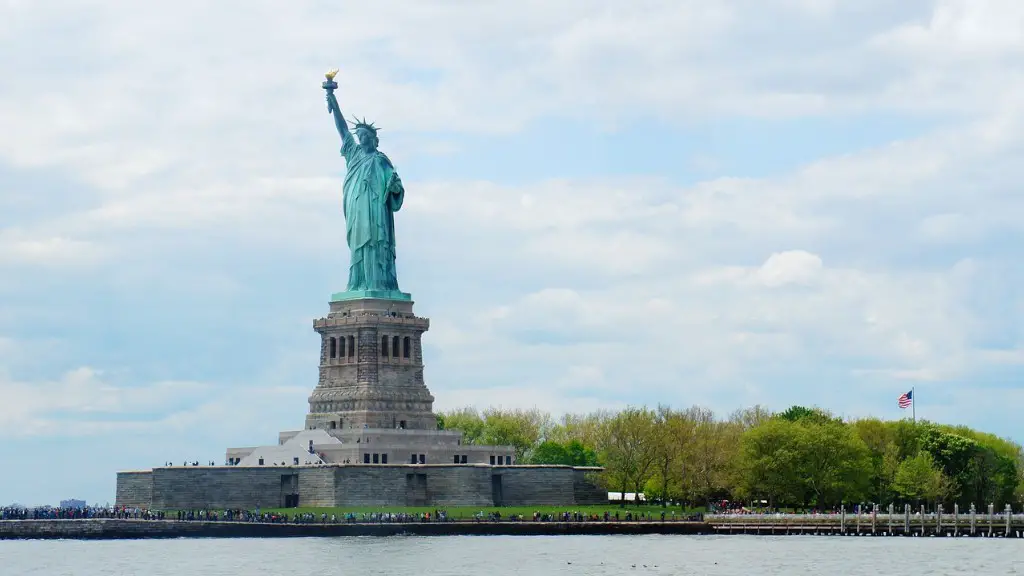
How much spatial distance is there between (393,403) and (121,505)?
730 inches

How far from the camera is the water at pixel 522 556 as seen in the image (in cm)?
8956

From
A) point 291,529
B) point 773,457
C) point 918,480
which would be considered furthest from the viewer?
point 918,480

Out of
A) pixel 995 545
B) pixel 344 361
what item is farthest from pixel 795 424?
pixel 344 361

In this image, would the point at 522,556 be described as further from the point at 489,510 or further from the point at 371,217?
the point at 371,217

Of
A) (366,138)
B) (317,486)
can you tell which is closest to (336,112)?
(366,138)

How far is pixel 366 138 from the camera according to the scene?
130 metres

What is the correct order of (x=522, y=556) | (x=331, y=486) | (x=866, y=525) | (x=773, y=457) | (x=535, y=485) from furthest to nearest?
(x=535, y=485)
(x=773, y=457)
(x=866, y=525)
(x=331, y=486)
(x=522, y=556)

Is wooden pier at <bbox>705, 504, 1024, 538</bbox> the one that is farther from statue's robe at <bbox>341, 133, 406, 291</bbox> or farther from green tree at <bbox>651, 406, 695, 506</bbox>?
statue's robe at <bbox>341, 133, 406, 291</bbox>

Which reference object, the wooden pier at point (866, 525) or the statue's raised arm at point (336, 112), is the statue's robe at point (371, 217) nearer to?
the statue's raised arm at point (336, 112)

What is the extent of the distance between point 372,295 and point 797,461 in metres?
29.2

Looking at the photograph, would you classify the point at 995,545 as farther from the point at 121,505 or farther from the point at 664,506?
the point at 121,505

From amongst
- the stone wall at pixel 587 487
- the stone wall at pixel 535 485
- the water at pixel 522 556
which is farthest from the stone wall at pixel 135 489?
the stone wall at pixel 587 487

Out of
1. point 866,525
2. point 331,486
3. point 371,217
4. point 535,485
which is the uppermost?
point 371,217

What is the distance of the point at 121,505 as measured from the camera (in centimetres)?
12656
